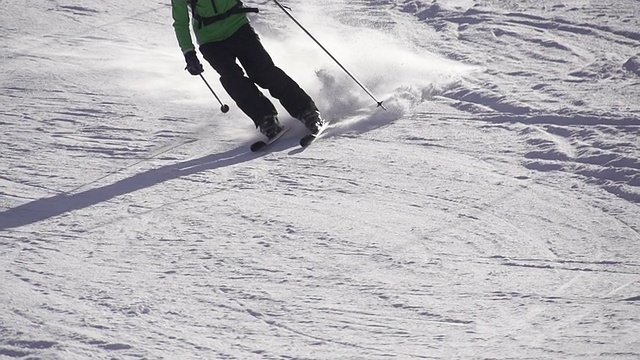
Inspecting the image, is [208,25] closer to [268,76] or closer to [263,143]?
[268,76]

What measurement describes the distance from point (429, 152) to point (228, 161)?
1.50 metres

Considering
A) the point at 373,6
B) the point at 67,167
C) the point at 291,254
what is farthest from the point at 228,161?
the point at 373,6

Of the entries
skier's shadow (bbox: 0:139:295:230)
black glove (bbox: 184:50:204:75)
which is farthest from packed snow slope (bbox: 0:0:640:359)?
black glove (bbox: 184:50:204:75)

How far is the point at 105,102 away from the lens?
8414mm

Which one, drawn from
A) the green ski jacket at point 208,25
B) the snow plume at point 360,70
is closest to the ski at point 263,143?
the snow plume at point 360,70

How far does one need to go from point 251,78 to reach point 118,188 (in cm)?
158

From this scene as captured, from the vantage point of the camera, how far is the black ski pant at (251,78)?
23.7ft

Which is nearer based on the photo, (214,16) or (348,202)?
(348,202)

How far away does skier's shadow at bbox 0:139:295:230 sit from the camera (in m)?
6.00

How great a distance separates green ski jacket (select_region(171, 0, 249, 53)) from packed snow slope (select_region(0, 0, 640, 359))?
0.81 metres

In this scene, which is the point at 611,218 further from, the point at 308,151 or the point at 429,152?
the point at 308,151

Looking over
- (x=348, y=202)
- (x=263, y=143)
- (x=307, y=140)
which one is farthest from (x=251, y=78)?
(x=348, y=202)

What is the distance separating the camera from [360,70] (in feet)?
28.2

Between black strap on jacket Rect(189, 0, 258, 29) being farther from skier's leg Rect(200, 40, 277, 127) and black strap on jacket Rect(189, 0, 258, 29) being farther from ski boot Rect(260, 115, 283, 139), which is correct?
ski boot Rect(260, 115, 283, 139)
